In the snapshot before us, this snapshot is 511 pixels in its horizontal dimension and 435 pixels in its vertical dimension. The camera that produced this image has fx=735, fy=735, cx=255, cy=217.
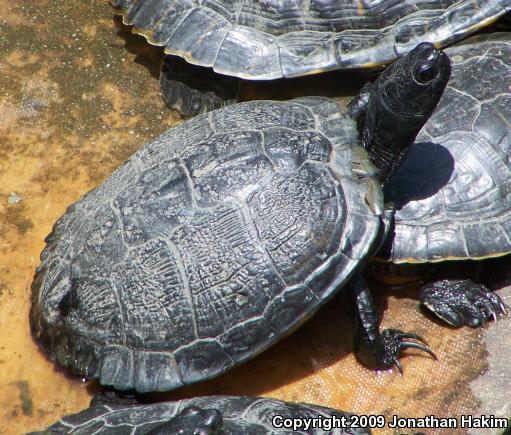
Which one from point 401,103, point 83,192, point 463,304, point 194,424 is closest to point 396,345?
point 463,304

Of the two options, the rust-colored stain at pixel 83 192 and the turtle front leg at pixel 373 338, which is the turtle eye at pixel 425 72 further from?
the rust-colored stain at pixel 83 192

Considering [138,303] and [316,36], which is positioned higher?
[316,36]

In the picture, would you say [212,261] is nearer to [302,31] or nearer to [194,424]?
[194,424]

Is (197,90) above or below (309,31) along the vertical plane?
below

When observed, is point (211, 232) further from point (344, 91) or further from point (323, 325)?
point (344, 91)

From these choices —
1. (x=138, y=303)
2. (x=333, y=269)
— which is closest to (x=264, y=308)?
(x=333, y=269)

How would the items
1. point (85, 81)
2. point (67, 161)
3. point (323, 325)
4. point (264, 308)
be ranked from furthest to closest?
point (85, 81), point (67, 161), point (323, 325), point (264, 308)

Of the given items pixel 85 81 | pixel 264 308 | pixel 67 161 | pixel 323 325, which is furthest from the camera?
pixel 85 81

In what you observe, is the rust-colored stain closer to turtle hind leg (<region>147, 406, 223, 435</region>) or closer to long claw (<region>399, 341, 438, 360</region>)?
long claw (<region>399, 341, 438, 360</region>)

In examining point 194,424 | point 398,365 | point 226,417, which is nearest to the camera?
point 194,424
